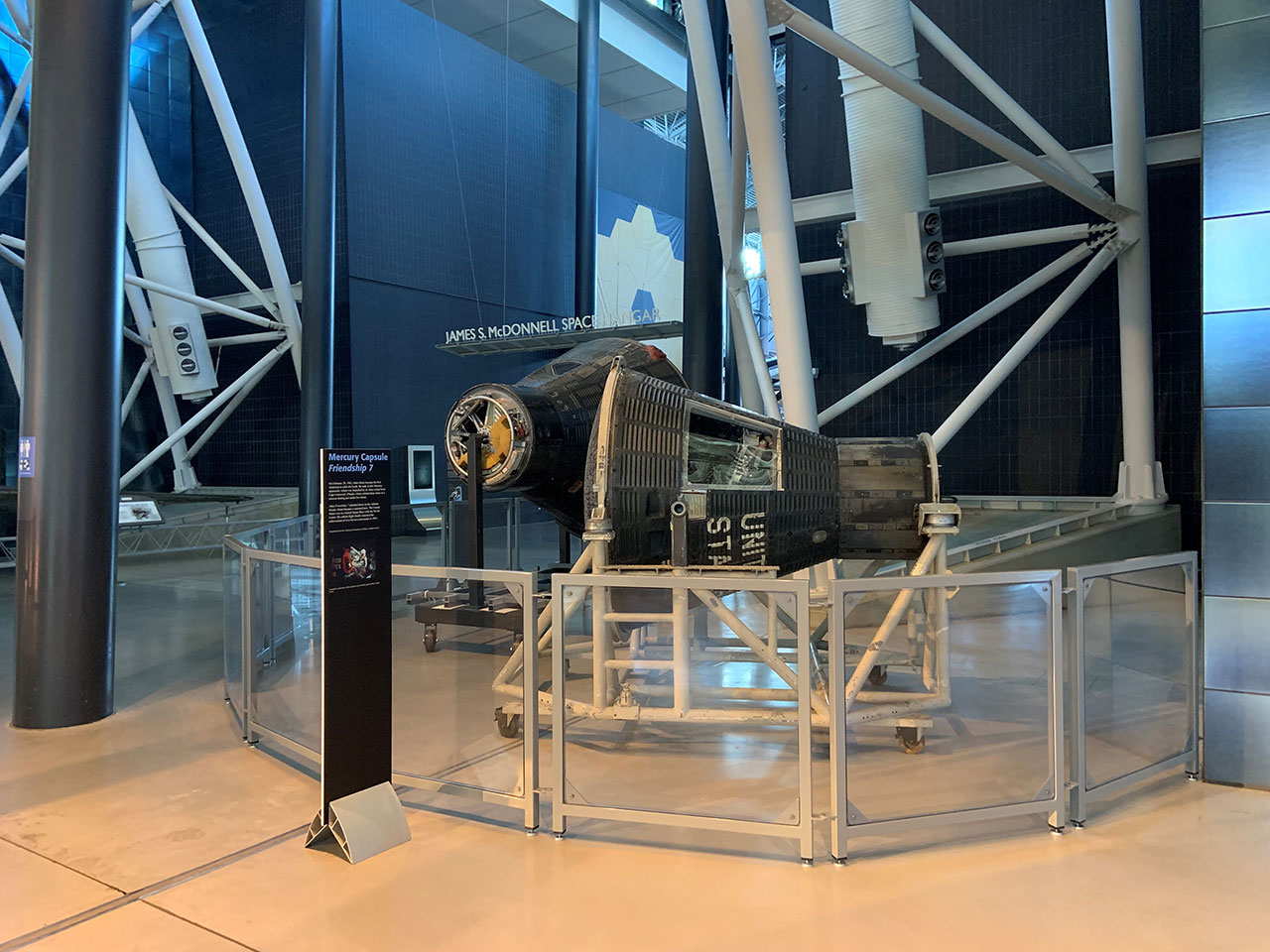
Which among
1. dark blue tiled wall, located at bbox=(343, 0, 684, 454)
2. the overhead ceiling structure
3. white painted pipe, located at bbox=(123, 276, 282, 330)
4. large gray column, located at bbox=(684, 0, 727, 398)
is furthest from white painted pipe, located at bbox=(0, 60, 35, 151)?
large gray column, located at bbox=(684, 0, 727, 398)

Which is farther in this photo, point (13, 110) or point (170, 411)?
point (170, 411)

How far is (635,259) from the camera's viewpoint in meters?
21.3

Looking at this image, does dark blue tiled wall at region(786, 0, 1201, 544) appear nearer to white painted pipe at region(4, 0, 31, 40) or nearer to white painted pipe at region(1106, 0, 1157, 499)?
white painted pipe at region(1106, 0, 1157, 499)

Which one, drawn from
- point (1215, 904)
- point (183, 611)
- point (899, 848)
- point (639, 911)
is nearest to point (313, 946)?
point (639, 911)

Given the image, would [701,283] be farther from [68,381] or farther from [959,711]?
[68,381]

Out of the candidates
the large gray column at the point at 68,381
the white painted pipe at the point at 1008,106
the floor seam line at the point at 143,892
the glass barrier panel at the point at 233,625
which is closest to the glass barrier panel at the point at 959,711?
the floor seam line at the point at 143,892

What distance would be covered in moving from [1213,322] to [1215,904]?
105 inches

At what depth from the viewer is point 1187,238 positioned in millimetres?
11109

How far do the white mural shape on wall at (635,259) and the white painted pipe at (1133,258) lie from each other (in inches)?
421

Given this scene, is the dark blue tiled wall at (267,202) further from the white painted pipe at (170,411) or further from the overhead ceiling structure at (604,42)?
the overhead ceiling structure at (604,42)

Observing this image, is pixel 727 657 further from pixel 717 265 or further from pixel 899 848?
pixel 717 265

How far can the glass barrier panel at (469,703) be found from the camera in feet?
13.3

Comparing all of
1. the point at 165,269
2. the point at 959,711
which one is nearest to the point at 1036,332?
the point at 959,711

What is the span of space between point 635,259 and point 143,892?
19.3 metres
